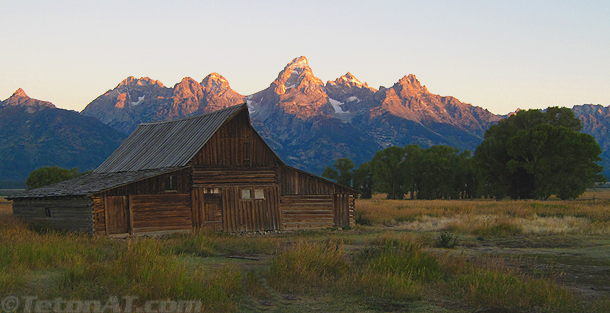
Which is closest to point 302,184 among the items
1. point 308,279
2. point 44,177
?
point 308,279

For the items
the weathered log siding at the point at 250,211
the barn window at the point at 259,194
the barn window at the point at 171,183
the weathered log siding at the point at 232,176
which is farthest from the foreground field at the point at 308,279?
the barn window at the point at 259,194

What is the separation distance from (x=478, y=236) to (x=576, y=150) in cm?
3577

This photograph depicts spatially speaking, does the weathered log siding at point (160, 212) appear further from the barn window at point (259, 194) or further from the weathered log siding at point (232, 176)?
the barn window at point (259, 194)

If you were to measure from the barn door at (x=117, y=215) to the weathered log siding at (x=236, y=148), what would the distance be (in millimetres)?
4069

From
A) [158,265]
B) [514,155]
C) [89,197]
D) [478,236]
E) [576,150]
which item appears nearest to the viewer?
[158,265]

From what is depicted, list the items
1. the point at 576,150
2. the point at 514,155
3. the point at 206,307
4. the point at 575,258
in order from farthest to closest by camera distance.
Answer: the point at 514,155 → the point at 576,150 → the point at 575,258 → the point at 206,307

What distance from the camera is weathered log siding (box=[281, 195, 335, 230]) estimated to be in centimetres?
2973

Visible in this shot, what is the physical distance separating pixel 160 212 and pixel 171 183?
153cm

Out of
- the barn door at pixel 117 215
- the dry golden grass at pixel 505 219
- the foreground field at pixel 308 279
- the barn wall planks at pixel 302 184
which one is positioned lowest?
the dry golden grass at pixel 505 219

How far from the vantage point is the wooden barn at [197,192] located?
24547 mm

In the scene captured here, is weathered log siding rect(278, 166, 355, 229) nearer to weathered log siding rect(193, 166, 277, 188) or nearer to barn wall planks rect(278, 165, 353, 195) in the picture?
barn wall planks rect(278, 165, 353, 195)

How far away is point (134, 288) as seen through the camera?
9.67m

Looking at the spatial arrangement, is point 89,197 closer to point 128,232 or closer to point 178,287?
point 128,232

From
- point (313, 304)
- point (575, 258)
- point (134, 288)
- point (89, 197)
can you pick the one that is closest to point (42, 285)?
point (134, 288)
